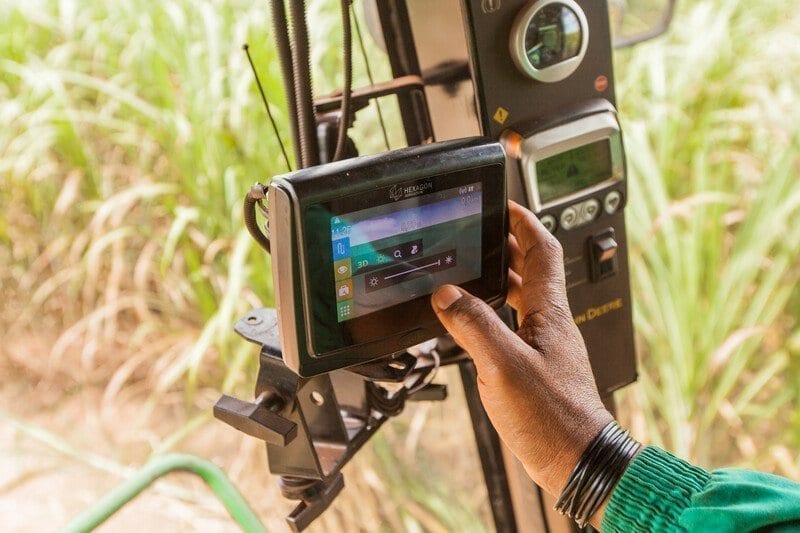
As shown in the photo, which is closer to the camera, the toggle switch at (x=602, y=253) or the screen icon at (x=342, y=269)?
the screen icon at (x=342, y=269)

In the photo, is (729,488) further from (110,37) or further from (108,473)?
(110,37)

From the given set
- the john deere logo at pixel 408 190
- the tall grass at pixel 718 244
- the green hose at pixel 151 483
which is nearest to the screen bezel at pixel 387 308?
the john deere logo at pixel 408 190

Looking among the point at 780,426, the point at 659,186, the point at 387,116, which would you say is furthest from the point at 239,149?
the point at 780,426

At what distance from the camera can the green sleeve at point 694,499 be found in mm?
605

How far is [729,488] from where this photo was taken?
63cm

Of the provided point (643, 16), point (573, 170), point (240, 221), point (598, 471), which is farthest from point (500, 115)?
point (240, 221)

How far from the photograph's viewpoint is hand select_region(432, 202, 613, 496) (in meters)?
0.67

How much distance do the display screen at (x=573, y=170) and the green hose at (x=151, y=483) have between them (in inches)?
21.2

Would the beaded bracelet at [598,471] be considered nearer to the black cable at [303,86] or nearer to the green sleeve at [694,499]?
the green sleeve at [694,499]

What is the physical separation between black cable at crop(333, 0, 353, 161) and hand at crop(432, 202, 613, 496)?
0.62ft

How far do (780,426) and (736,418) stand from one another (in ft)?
0.58

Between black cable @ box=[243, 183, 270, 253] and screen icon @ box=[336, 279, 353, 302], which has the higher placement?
black cable @ box=[243, 183, 270, 253]

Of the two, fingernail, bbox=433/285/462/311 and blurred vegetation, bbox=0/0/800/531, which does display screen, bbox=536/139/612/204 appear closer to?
fingernail, bbox=433/285/462/311

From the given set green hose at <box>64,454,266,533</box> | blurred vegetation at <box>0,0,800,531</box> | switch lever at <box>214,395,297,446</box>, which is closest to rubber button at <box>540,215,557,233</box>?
switch lever at <box>214,395,297,446</box>
